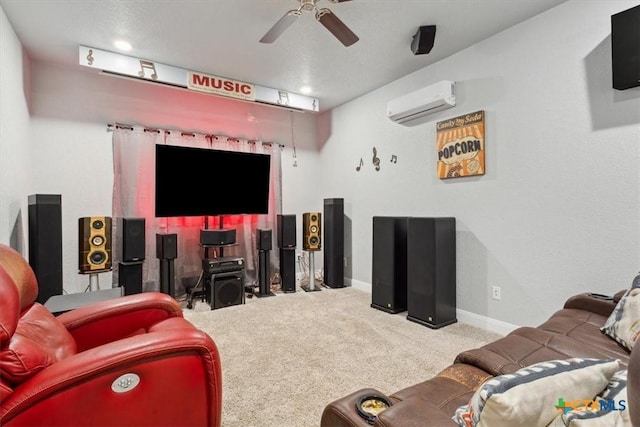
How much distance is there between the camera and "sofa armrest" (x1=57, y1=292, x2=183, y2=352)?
1604 millimetres

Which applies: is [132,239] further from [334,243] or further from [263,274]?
[334,243]

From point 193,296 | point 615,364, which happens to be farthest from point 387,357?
point 193,296

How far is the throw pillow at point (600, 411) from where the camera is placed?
602 millimetres

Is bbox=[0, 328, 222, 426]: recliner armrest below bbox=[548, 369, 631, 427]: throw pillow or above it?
below

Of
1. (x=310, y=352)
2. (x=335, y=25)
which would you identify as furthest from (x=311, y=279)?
(x=335, y=25)

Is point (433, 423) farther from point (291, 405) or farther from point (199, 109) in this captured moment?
point (199, 109)

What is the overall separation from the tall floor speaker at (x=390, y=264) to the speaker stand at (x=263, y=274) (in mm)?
1371

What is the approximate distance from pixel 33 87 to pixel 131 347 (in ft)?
11.7

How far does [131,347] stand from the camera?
3.50ft

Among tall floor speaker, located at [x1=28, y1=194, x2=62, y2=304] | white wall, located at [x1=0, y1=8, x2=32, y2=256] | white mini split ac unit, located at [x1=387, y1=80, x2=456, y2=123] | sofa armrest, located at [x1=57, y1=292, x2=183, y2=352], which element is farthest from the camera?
white mini split ac unit, located at [x1=387, y1=80, x2=456, y2=123]

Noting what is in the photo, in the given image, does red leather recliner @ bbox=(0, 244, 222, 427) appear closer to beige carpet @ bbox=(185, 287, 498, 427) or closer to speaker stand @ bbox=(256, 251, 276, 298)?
beige carpet @ bbox=(185, 287, 498, 427)

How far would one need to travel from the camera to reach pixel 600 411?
637 millimetres

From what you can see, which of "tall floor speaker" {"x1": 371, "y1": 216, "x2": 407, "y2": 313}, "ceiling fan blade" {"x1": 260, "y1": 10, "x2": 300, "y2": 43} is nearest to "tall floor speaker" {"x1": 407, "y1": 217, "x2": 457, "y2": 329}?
"tall floor speaker" {"x1": 371, "y1": 216, "x2": 407, "y2": 313}

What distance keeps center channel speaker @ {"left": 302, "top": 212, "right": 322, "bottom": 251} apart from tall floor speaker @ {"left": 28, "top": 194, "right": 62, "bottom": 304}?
8.61ft
